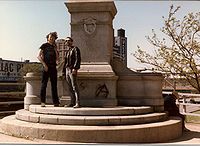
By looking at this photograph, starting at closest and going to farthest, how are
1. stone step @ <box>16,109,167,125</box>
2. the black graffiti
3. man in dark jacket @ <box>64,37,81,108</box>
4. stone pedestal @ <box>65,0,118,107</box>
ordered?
stone step @ <box>16,109,167,125</box> → man in dark jacket @ <box>64,37,81,108</box> → stone pedestal @ <box>65,0,118,107</box> → the black graffiti

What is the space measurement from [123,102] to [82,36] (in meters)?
2.24

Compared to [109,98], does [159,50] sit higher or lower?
higher

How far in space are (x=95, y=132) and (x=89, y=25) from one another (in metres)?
3.77

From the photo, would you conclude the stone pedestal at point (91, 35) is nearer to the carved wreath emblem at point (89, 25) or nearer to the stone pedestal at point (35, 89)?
the carved wreath emblem at point (89, 25)

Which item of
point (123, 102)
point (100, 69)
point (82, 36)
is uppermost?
point (82, 36)

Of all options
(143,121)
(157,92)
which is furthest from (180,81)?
(143,121)

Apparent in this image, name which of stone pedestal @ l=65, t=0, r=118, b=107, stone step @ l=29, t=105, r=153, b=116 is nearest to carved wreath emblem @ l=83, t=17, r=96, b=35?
stone pedestal @ l=65, t=0, r=118, b=107

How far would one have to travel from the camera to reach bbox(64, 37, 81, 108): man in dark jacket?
8.01 meters

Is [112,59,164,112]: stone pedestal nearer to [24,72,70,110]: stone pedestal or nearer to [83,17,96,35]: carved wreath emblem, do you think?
[83,17,96,35]: carved wreath emblem

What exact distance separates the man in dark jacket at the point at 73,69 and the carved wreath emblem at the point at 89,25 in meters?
1.15

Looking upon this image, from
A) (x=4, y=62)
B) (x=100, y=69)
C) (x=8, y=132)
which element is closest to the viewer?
(x=8, y=132)

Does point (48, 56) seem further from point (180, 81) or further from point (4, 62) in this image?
point (4, 62)

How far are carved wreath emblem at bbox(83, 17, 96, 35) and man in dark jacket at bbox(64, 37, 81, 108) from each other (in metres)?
1.15

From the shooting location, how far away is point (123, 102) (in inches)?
356
